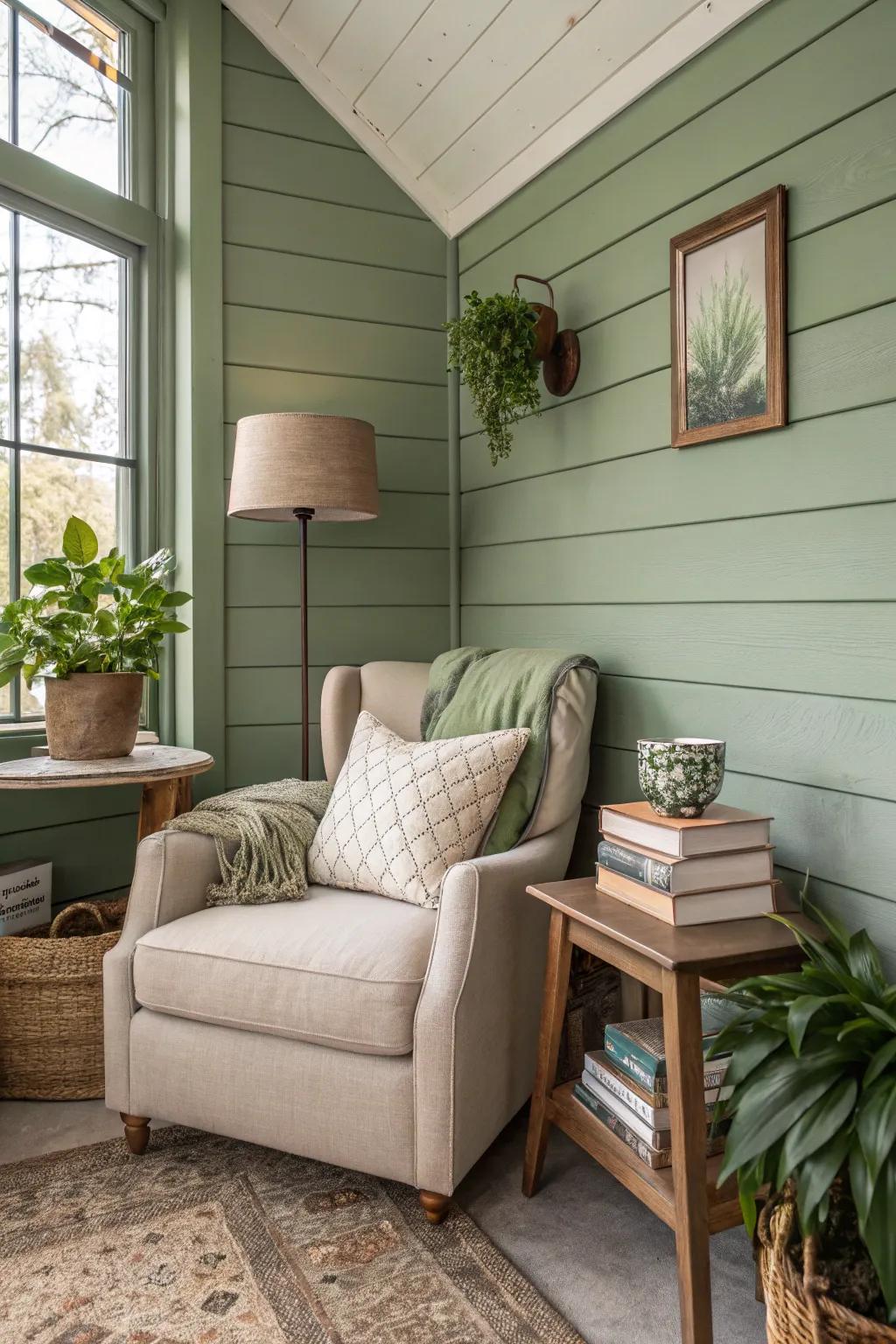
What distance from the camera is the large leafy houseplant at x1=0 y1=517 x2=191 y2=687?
77.8 inches

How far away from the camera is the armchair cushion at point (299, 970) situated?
1547 mm

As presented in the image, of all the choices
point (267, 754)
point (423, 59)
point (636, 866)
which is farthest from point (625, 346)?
point (267, 754)

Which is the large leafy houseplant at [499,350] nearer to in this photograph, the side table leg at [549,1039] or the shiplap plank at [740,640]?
the shiplap plank at [740,640]

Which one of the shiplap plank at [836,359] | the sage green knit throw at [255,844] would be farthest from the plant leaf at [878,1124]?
the sage green knit throw at [255,844]

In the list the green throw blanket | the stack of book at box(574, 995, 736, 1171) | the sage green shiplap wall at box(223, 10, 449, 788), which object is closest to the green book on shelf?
the stack of book at box(574, 995, 736, 1171)

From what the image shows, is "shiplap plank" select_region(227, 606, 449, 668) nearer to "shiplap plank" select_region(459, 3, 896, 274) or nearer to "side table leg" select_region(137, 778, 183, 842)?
"side table leg" select_region(137, 778, 183, 842)

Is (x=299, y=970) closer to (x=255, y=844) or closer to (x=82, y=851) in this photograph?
(x=255, y=844)

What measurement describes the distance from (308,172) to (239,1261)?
8.37ft

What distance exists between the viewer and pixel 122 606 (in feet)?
6.76

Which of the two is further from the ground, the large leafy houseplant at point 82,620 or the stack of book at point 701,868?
the large leafy houseplant at point 82,620

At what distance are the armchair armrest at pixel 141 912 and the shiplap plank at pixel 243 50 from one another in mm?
2045

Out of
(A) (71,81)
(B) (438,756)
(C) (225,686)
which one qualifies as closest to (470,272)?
(A) (71,81)

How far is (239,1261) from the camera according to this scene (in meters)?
1.48

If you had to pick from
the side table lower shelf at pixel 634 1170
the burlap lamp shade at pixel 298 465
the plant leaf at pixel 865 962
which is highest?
the burlap lamp shade at pixel 298 465
